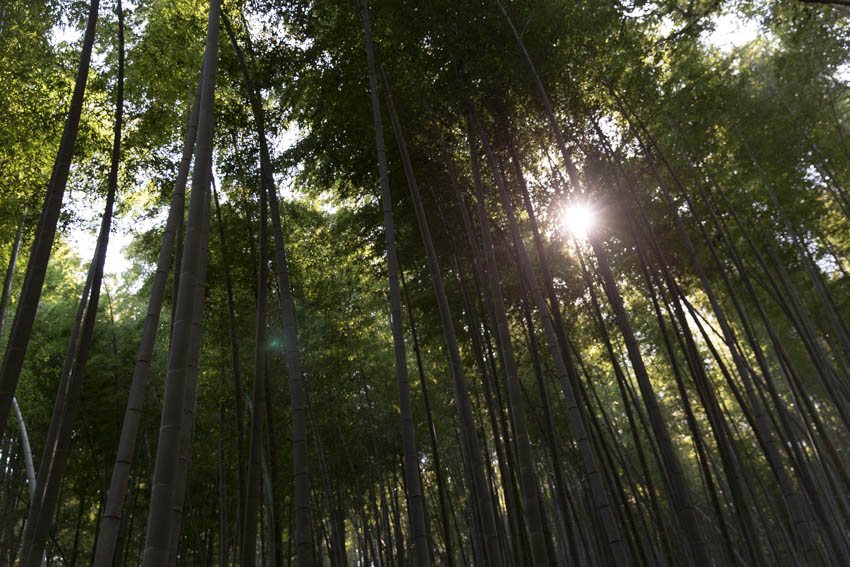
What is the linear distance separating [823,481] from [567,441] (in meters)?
3.26

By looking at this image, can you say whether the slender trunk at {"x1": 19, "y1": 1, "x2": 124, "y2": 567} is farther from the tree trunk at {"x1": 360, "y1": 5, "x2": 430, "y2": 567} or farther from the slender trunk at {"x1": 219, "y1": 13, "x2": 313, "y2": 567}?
the tree trunk at {"x1": 360, "y1": 5, "x2": 430, "y2": 567}

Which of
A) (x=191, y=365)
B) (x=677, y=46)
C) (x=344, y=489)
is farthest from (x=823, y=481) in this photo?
(x=191, y=365)

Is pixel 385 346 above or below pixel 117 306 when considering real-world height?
below

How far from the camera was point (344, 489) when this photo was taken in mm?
9211

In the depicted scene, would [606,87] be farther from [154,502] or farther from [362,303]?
[154,502]

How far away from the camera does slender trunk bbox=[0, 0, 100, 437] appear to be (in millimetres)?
2129

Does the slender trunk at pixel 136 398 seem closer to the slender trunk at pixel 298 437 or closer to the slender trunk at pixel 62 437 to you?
the slender trunk at pixel 298 437

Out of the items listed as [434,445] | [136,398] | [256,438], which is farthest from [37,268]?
[434,445]

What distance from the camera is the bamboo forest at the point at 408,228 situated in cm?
289

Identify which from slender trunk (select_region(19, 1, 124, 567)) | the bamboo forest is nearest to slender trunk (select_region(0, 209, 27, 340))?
the bamboo forest

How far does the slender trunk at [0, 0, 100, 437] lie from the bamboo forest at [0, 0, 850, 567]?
18 mm

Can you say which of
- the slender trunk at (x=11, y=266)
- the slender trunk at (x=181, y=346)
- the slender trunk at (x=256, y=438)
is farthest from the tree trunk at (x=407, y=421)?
the slender trunk at (x=11, y=266)

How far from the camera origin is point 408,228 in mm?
5934

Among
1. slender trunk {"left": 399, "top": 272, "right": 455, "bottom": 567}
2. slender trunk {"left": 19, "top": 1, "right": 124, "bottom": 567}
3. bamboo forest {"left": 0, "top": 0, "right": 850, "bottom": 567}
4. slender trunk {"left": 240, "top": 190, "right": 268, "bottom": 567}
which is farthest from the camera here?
slender trunk {"left": 399, "top": 272, "right": 455, "bottom": 567}
